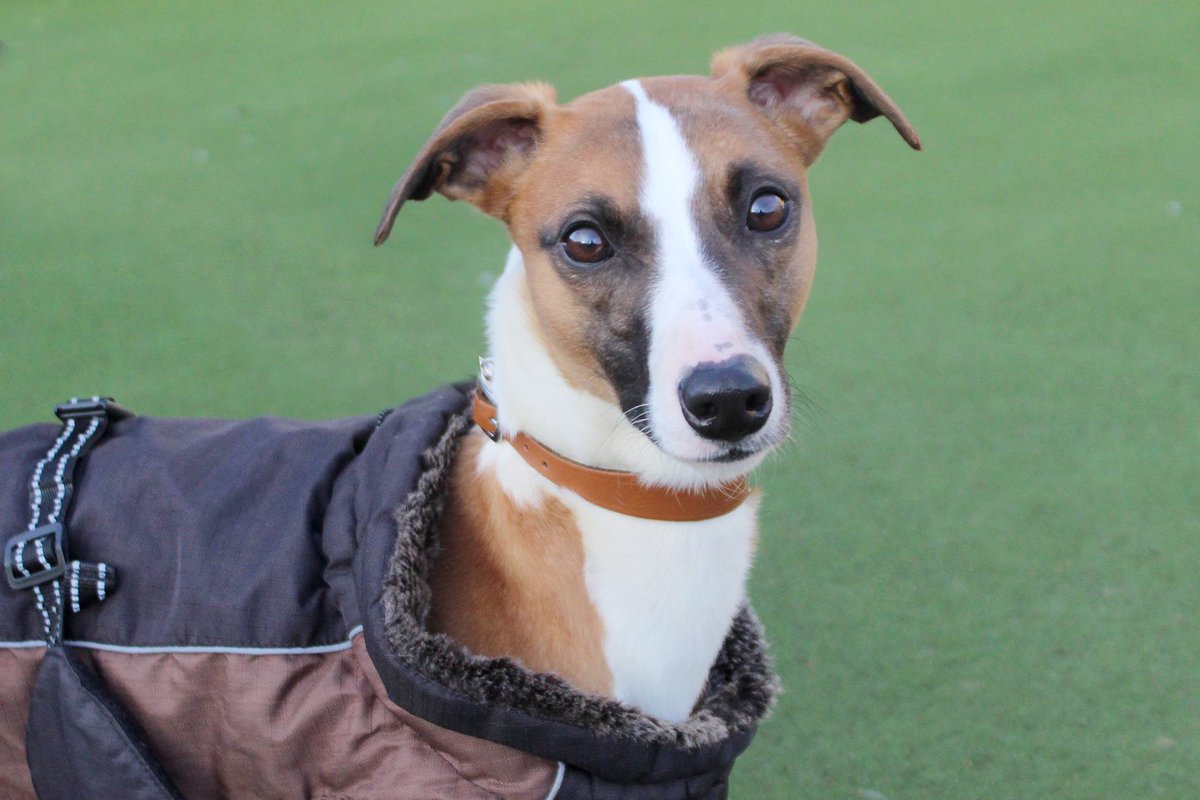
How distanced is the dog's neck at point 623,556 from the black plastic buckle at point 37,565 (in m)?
0.63

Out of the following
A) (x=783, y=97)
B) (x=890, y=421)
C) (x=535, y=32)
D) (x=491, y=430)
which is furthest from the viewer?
(x=535, y=32)

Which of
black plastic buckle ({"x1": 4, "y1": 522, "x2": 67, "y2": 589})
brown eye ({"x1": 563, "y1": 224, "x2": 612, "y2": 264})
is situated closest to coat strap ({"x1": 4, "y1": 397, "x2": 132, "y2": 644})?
black plastic buckle ({"x1": 4, "y1": 522, "x2": 67, "y2": 589})

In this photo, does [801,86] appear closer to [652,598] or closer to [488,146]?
[488,146]

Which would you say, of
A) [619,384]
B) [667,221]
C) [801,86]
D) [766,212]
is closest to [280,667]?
[619,384]

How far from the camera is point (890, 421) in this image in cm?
354

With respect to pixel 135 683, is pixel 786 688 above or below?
below

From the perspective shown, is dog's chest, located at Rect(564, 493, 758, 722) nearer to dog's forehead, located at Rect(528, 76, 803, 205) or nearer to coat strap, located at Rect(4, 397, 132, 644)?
dog's forehead, located at Rect(528, 76, 803, 205)

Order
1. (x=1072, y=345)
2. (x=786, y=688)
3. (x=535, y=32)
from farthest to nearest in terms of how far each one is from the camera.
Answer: (x=535, y=32)
(x=1072, y=345)
(x=786, y=688)

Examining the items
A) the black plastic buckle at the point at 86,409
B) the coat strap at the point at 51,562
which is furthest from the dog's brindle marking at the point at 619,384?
the black plastic buckle at the point at 86,409

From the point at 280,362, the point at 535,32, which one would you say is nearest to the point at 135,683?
the point at 280,362

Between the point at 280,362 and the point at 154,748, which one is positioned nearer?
the point at 154,748

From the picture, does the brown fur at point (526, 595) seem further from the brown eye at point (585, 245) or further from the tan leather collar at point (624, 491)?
the brown eye at point (585, 245)

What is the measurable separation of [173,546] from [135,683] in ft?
0.75

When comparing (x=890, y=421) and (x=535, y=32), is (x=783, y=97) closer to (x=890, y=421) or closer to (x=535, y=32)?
(x=890, y=421)
